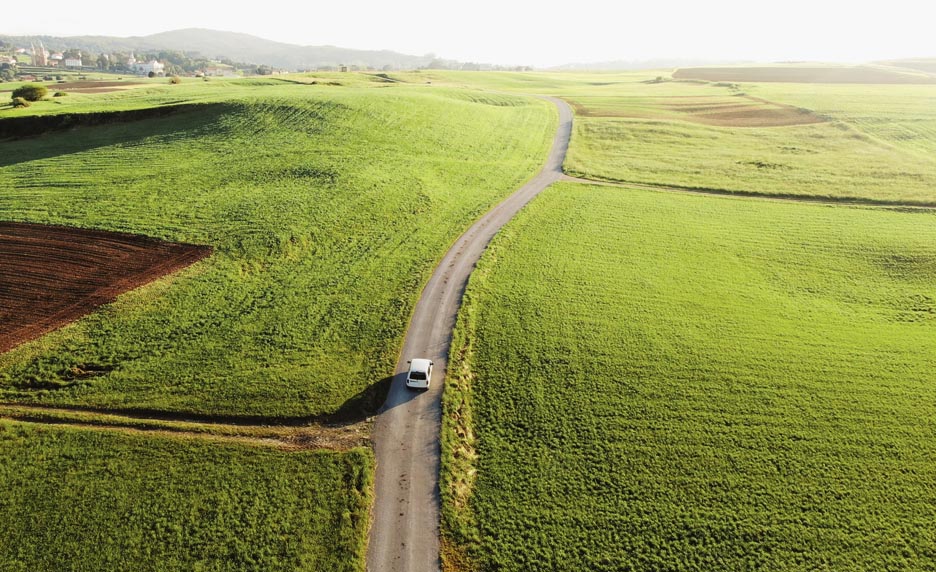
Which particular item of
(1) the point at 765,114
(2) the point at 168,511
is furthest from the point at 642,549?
(1) the point at 765,114

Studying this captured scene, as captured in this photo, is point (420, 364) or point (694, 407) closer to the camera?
point (694, 407)

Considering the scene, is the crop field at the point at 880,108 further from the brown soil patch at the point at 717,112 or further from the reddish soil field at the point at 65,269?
the reddish soil field at the point at 65,269

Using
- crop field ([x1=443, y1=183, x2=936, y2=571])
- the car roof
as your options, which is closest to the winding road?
crop field ([x1=443, y1=183, x2=936, y2=571])

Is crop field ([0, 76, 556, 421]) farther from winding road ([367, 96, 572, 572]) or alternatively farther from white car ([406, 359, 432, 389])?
white car ([406, 359, 432, 389])

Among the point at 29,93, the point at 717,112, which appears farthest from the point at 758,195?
the point at 29,93

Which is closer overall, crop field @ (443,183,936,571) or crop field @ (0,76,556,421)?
crop field @ (443,183,936,571)

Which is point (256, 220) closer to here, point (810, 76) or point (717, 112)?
point (717, 112)

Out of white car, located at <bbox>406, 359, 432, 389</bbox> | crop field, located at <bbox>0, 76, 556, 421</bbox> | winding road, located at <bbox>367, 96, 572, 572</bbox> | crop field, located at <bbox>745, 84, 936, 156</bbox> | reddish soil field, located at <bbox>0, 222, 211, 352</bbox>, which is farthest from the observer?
crop field, located at <bbox>745, 84, 936, 156</bbox>
